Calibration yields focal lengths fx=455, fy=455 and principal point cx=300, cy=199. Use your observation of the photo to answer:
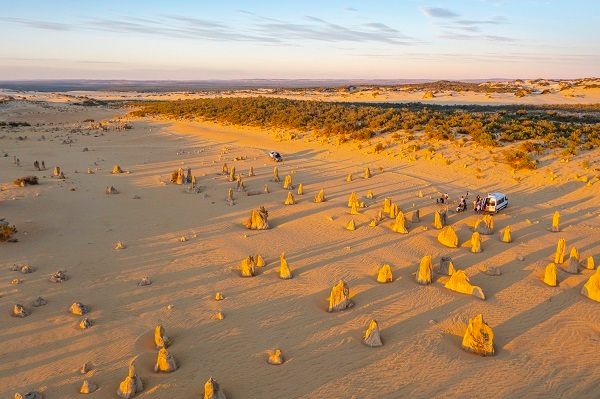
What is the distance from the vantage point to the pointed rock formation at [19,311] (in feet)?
34.0

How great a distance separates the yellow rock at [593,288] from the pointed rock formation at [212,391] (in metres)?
9.81

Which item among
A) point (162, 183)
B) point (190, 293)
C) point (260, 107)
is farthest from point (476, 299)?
point (260, 107)

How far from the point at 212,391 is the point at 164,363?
151 centimetres

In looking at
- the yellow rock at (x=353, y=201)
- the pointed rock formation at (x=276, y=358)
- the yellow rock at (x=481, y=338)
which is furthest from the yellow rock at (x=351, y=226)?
the pointed rock formation at (x=276, y=358)

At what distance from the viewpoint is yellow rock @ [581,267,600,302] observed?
464 inches

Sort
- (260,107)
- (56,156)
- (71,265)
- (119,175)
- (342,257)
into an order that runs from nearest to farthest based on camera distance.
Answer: (71,265) < (342,257) < (119,175) < (56,156) < (260,107)

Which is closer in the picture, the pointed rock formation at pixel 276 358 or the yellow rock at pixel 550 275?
the pointed rock formation at pixel 276 358

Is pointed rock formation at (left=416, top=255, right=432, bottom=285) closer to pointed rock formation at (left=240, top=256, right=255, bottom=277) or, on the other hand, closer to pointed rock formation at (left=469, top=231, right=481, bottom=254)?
pointed rock formation at (left=469, top=231, right=481, bottom=254)

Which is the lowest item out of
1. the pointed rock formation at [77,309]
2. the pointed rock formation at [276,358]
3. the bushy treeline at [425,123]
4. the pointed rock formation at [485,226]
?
the pointed rock formation at [276,358]

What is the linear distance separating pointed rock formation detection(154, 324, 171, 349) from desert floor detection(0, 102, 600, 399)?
0.79 ft

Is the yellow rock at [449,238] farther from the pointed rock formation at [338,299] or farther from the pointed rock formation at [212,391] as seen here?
the pointed rock formation at [212,391]

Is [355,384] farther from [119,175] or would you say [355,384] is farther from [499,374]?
[119,175]

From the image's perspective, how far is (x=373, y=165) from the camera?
2864 cm

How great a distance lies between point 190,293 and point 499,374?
7.44 metres
